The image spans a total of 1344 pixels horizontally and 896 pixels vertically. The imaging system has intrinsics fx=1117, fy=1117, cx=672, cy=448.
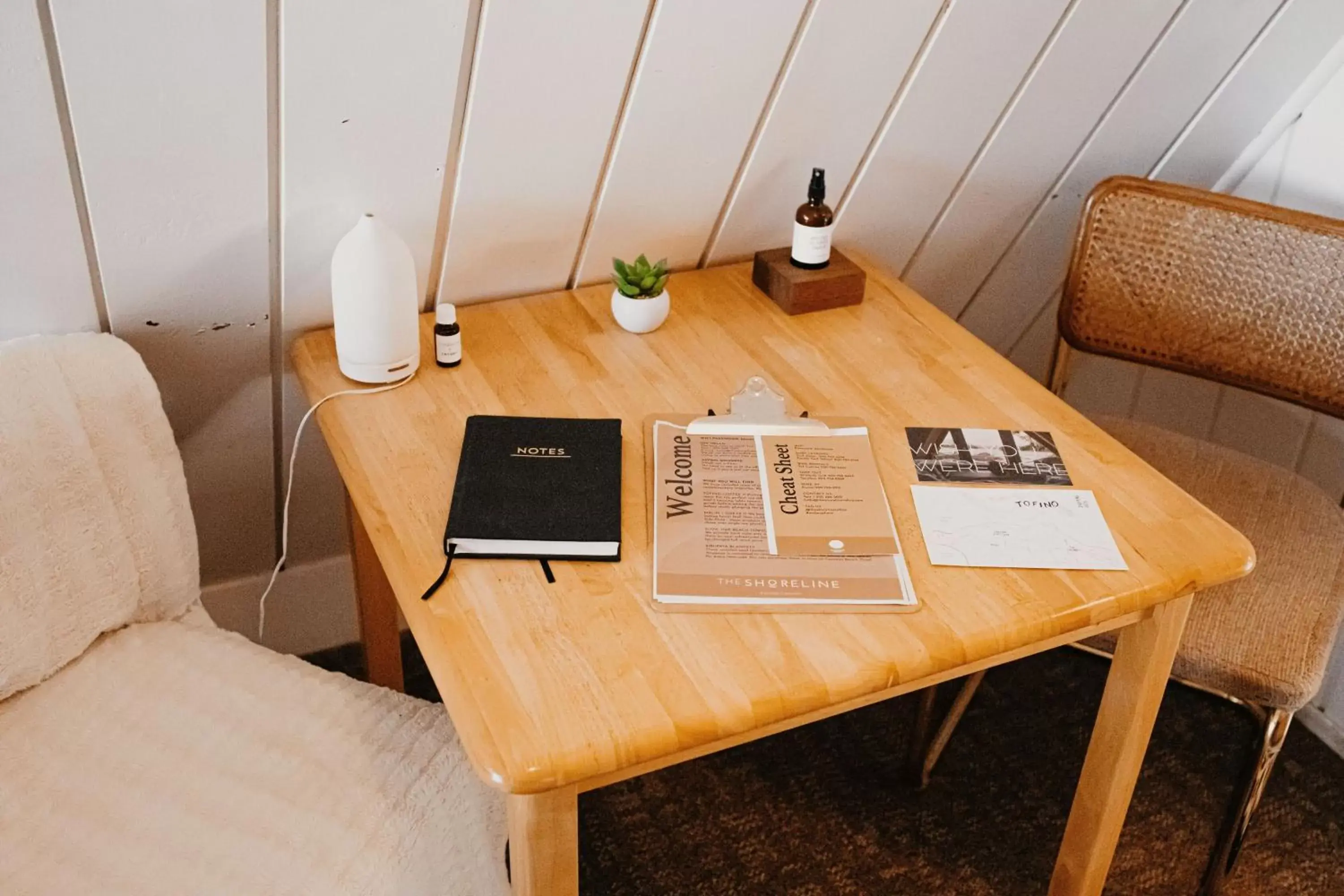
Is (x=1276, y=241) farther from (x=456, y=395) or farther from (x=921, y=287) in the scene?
(x=456, y=395)

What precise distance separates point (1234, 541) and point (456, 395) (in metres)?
0.90

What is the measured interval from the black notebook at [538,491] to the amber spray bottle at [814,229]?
451 millimetres

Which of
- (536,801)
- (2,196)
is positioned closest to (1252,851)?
(536,801)

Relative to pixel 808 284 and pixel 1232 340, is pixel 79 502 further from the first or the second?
pixel 1232 340

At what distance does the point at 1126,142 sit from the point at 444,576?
1.36 metres

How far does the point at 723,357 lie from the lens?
1.48 meters

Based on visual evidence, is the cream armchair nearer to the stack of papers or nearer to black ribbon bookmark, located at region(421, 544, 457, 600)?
black ribbon bookmark, located at region(421, 544, 457, 600)

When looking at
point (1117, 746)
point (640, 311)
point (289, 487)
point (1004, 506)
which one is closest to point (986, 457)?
point (1004, 506)

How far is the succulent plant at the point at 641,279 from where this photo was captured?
1.47 m

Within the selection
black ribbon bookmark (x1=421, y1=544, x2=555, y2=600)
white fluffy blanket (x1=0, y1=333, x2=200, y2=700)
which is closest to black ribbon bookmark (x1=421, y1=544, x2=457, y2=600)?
black ribbon bookmark (x1=421, y1=544, x2=555, y2=600)

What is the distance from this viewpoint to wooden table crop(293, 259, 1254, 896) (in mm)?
974

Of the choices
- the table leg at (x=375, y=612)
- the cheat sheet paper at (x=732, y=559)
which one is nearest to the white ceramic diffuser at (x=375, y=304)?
the table leg at (x=375, y=612)

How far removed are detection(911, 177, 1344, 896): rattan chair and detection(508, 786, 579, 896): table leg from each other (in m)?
0.82

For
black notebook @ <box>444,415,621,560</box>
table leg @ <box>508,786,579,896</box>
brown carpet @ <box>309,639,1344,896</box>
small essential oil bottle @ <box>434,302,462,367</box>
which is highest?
small essential oil bottle @ <box>434,302,462,367</box>
